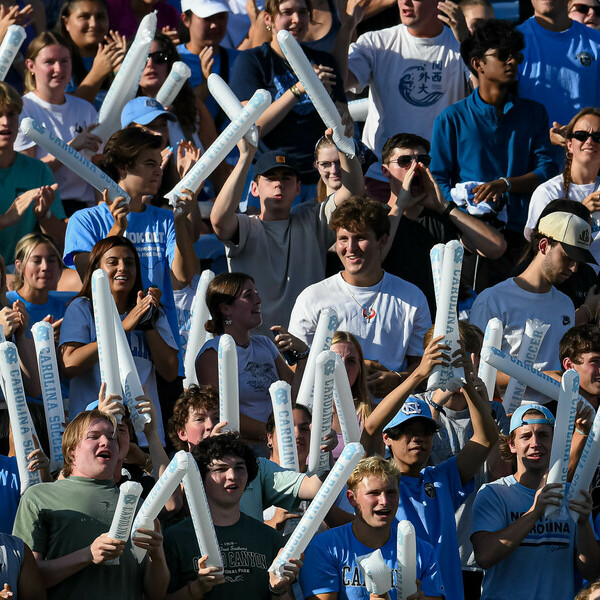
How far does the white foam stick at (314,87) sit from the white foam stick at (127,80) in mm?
1240

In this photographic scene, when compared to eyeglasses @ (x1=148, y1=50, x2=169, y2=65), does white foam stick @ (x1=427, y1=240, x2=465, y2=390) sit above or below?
below

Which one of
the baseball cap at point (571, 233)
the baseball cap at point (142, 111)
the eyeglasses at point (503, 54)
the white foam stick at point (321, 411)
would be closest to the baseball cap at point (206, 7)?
the baseball cap at point (142, 111)

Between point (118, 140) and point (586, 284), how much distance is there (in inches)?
129

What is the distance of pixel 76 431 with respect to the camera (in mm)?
7734

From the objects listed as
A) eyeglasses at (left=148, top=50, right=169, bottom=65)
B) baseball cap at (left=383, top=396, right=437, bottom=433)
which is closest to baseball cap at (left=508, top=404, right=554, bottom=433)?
baseball cap at (left=383, top=396, right=437, bottom=433)

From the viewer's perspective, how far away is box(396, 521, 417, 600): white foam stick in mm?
7414

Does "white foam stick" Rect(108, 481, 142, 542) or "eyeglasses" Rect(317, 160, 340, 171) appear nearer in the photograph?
"white foam stick" Rect(108, 481, 142, 542)

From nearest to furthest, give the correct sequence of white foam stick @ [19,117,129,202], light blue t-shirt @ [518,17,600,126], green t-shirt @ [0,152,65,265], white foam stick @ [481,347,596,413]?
white foam stick @ [481,347,596,413] → white foam stick @ [19,117,129,202] → green t-shirt @ [0,152,65,265] → light blue t-shirt @ [518,17,600,126]

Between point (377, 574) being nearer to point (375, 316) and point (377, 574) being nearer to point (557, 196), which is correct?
point (375, 316)

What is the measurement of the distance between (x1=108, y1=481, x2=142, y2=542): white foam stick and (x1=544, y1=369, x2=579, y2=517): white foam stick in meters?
2.36

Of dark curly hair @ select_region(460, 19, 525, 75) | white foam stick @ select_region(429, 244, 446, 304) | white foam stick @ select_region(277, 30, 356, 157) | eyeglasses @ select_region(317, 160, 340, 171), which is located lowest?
white foam stick @ select_region(429, 244, 446, 304)

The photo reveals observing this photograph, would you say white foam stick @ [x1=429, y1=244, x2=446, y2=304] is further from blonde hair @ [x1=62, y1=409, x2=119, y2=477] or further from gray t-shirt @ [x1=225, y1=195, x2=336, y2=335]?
gray t-shirt @ [x1=225, y1=195, x2=336, y2=335]

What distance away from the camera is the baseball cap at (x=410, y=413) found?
8.51m

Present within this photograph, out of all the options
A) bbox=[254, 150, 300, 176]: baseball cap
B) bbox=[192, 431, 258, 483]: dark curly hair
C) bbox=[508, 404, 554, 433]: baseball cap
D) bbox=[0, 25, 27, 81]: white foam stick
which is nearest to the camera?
bbox=[192, 431, 258, 483]: dark curly hair
